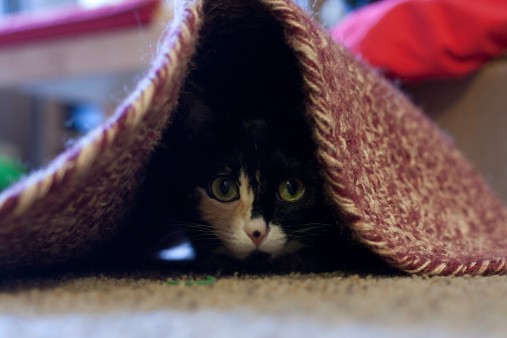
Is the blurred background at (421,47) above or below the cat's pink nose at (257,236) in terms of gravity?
above

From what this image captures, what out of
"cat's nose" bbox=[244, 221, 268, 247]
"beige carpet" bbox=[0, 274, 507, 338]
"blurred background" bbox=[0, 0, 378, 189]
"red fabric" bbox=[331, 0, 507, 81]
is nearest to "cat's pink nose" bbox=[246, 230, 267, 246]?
"cat's nose" bbox=[244, 221, 268, 247]

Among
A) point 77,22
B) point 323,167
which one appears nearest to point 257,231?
point 323,167

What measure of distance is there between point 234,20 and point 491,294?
21.7 inches

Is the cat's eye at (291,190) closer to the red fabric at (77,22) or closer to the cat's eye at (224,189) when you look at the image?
the cat's eye at (224,189)

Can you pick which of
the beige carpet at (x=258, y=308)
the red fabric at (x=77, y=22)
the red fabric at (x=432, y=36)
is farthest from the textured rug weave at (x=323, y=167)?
the red fabric at (x=77, y=22)

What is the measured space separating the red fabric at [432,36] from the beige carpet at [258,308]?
0.82 metres

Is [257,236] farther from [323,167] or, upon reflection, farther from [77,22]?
[77,22]

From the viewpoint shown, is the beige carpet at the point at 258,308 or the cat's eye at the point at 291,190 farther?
the cat's eye at the point at 291,190

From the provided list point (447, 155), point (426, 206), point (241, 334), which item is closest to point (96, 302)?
point (241, 334)

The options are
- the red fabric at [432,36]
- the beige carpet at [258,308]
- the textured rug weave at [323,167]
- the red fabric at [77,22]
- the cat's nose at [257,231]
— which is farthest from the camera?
the red fabric at [77,22]

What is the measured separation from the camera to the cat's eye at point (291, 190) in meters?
0.93

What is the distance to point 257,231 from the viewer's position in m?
0.89

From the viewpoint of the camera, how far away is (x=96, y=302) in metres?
0.63

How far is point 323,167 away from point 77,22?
6.54ft
